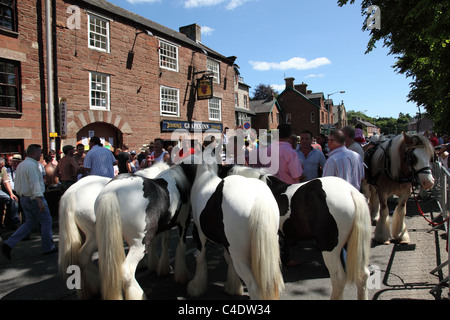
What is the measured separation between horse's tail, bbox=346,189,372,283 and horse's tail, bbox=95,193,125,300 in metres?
2.36

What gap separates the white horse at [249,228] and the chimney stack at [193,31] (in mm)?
21873

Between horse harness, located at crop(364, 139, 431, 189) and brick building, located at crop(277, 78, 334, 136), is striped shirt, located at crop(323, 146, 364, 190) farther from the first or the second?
brick building, located at crop(277, 78, 334, 136)

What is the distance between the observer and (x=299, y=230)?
3.07m

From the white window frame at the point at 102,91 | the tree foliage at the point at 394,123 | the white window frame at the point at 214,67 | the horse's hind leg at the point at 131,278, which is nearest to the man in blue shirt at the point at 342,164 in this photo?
the horse's hind leg at the point at 131,278

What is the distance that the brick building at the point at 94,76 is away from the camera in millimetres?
10500

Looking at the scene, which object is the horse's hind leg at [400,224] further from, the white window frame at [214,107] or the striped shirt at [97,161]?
the white window frame at [214,107]

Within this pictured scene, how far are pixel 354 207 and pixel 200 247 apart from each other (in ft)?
6.27

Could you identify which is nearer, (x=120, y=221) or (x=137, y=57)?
(x=120, y=221)

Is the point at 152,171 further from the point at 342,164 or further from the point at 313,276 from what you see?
the point at 313,276

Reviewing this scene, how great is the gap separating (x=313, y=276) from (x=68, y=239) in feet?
11.1

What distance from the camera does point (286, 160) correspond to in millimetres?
A: 4238

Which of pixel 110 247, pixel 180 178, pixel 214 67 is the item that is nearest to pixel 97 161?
pixel 180 178
